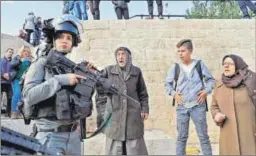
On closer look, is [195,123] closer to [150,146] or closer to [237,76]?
[237,76]

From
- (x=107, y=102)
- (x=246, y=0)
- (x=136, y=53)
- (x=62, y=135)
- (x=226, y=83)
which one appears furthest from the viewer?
(x=246, y=0)

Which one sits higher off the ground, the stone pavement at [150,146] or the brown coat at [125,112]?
the brown coat at [125,112]

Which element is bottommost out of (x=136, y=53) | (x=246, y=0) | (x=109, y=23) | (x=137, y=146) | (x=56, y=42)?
(x=137, y=146)

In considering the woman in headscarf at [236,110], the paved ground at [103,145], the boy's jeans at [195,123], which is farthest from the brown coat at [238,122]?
the paved ground at [103,145]

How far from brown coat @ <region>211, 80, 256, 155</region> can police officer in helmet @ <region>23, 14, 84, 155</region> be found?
6.52 feet

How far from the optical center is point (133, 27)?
9.36 meters

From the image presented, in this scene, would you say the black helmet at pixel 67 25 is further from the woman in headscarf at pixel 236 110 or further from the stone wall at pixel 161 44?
the stone wall at pixel 161 44

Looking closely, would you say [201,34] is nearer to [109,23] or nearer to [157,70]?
[157,70]

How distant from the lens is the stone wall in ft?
29.4

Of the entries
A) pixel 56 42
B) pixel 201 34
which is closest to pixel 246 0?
pixel 201 34

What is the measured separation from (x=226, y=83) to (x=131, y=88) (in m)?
1.03

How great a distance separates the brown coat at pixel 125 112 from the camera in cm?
500

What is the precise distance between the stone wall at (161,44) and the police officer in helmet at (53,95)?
216 inches

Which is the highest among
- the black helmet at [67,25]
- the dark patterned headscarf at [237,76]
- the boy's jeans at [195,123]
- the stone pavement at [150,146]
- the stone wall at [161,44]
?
the stone wall at [161,44]
